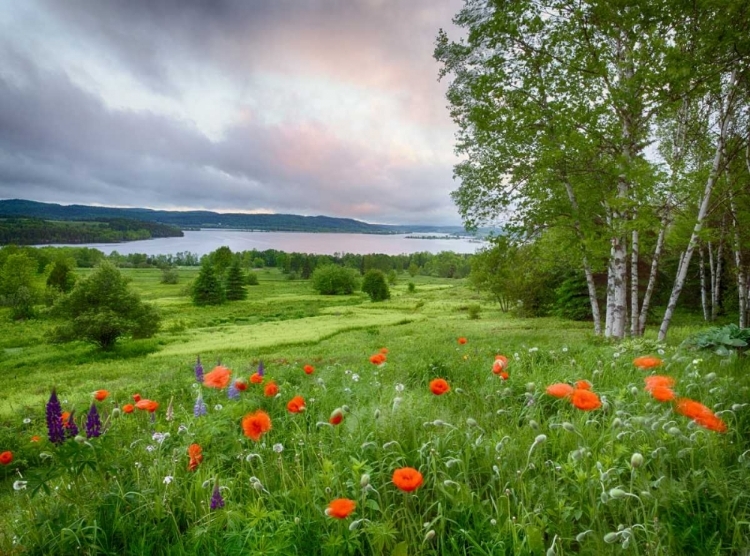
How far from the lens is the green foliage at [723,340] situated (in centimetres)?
527

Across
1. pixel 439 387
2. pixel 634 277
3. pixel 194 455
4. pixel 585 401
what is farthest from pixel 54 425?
pixel 634 277

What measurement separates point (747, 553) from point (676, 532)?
0.85 feet

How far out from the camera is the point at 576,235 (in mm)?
12531

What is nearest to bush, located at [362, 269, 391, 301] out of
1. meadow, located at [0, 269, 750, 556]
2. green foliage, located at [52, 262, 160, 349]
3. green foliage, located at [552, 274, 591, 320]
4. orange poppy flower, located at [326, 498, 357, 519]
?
green foliage, located at [552, 274, 591, 320]

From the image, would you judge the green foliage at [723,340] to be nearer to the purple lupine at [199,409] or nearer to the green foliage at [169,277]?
the purple lupine at [199,409]

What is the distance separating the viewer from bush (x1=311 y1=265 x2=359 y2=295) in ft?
276

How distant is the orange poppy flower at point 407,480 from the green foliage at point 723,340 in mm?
5717

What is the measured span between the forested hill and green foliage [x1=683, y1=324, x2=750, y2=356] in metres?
84.8

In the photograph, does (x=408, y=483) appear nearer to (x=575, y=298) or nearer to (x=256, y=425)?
(x=256, y=425)

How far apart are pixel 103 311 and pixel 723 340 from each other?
35.4 metres

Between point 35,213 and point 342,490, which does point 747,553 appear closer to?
point 342,490

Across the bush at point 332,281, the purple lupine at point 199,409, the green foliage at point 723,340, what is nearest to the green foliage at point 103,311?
the purple lupine at point 199,409

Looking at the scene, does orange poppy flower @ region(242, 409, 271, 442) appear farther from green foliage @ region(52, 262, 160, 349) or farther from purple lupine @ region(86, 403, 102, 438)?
green foliage @ region(52, 262, 160, 349)

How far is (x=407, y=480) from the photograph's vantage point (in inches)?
67.8
